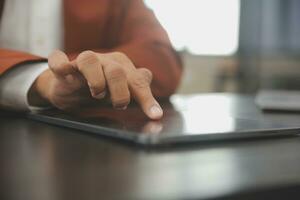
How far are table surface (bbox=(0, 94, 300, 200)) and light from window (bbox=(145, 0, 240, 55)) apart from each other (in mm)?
1678

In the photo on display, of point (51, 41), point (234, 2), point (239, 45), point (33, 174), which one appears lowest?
point (33, 174)

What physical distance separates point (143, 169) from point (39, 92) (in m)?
0.36

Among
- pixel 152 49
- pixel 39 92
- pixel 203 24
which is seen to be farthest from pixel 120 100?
pixel 203 24

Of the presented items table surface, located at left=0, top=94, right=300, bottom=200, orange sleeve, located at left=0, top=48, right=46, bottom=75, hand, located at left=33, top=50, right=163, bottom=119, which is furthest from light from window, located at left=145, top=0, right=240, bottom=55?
table surface, located at left=0, top=94, right=300, bottom=200

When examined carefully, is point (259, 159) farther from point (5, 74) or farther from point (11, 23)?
point (11, 23)

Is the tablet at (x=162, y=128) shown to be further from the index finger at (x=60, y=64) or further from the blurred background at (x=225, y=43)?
the blurred background at (x=225, y=43)

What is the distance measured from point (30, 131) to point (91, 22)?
0.53m

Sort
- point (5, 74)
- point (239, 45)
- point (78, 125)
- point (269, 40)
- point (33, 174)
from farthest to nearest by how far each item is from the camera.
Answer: point (239, 45) → point (269, 40) → point (5, 74) → point (78, 125) → point (33, 174)

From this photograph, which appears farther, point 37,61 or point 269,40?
point 269,40

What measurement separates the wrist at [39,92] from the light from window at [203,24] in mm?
1427

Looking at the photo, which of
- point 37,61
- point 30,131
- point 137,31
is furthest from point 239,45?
point 30,131

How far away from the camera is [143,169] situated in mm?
275

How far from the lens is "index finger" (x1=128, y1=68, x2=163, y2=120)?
1.50ft

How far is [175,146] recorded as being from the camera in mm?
342
